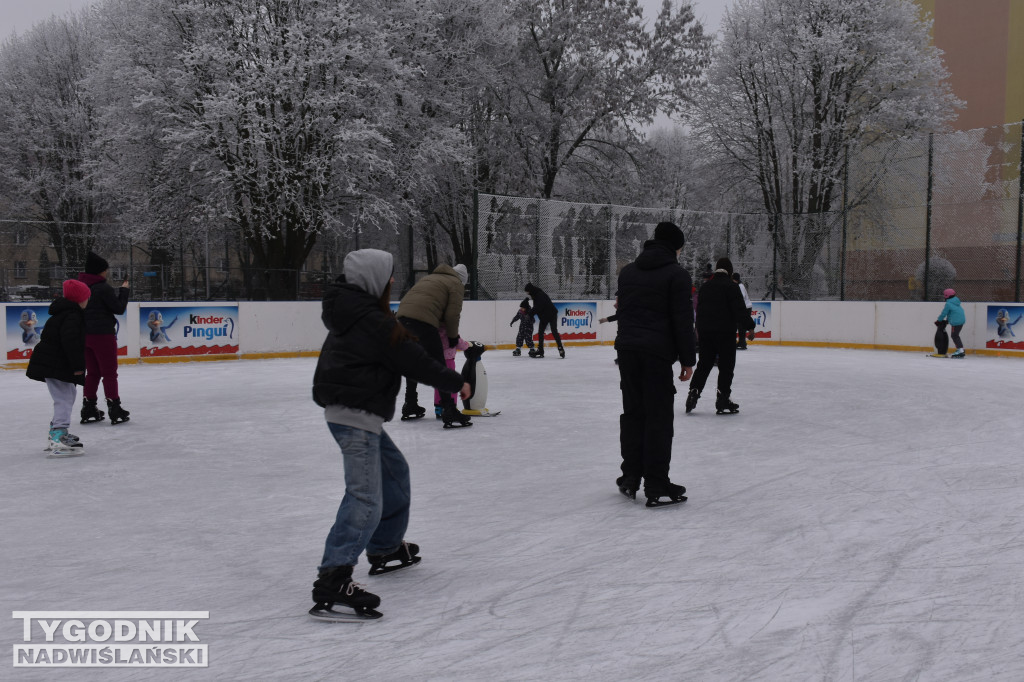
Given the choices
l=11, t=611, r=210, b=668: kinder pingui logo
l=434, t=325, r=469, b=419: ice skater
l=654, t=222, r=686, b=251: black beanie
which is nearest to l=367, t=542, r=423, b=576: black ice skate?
l=11, t=611, r=210, b=668: kinder pingui logo

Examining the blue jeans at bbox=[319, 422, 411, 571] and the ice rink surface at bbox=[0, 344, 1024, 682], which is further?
the blue jeans at bbox=[319, 422, 411, 571]

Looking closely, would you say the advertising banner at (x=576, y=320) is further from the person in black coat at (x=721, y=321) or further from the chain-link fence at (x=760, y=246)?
the person in black coat at (x=721, y=321)

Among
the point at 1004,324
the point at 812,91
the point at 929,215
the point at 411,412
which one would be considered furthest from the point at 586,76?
the point at 411,412

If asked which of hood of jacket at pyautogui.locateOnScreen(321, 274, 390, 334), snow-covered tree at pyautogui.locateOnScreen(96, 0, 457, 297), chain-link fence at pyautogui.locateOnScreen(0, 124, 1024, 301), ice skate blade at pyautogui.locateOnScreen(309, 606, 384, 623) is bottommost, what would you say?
ice skate blade at pyautogui.locateOnScreen(309, 606, 384, 623)

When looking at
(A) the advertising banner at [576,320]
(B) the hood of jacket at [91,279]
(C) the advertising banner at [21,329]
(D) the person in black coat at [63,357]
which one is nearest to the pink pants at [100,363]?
(B) the hood of jacket at [91,279]

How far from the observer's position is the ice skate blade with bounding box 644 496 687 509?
540cm

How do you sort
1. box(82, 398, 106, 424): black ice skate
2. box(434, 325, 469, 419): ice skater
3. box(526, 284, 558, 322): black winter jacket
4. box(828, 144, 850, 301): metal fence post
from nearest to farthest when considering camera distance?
box(434, 325, 469, 419): ice skater, box(82, 398, 106, 424): black ice skate, box(526, 284, 558, 322): black winter jacket, box(828, 144, 850, 301): metal fence post

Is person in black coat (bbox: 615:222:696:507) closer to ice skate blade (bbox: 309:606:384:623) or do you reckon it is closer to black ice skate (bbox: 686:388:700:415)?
ice skate blade (bbox: 309:606:384:623)

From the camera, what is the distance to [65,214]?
115ft

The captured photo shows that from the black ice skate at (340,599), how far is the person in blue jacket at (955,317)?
17225 millimetres

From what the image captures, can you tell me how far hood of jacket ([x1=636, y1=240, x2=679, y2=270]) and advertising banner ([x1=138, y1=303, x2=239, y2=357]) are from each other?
13421 mm

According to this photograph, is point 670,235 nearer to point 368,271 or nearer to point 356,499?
point 368,271

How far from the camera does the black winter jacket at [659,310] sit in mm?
5410

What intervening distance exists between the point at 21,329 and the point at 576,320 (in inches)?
483
